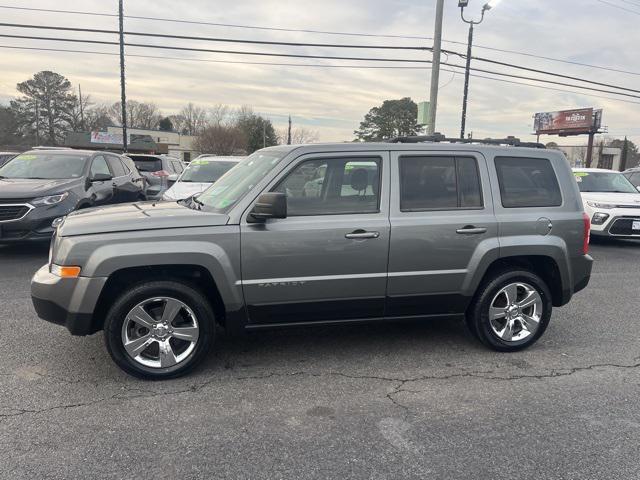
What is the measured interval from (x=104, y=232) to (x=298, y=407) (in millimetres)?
1880

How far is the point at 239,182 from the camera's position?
166 inches

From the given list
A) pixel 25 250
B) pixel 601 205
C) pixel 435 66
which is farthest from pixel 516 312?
pixel 435 66

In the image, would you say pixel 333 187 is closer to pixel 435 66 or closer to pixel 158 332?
pixel 158 332

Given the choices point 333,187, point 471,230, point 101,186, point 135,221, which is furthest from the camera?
point 101,186

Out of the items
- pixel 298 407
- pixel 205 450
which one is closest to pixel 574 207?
pixel 298 407

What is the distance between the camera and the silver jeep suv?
361 centimetres

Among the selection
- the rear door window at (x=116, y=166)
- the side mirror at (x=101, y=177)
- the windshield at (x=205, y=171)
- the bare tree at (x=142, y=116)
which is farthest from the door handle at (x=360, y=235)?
the bare tree at (x=142, y=116)

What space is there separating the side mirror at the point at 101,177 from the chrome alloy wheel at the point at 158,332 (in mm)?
5689

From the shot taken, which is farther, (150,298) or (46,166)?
(46,166)

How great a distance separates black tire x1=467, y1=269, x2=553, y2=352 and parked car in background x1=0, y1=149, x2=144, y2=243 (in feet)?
20.6

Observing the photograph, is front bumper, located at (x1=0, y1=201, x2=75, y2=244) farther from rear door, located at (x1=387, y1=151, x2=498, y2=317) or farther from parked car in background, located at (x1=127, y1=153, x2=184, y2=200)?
parked car in background, located at (x1=127, y1=153, x2=184, y2=200)

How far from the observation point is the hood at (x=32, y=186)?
728 centimetres

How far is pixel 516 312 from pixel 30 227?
22.1ft

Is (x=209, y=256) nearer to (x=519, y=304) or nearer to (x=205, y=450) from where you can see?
(x=205, y=450)
